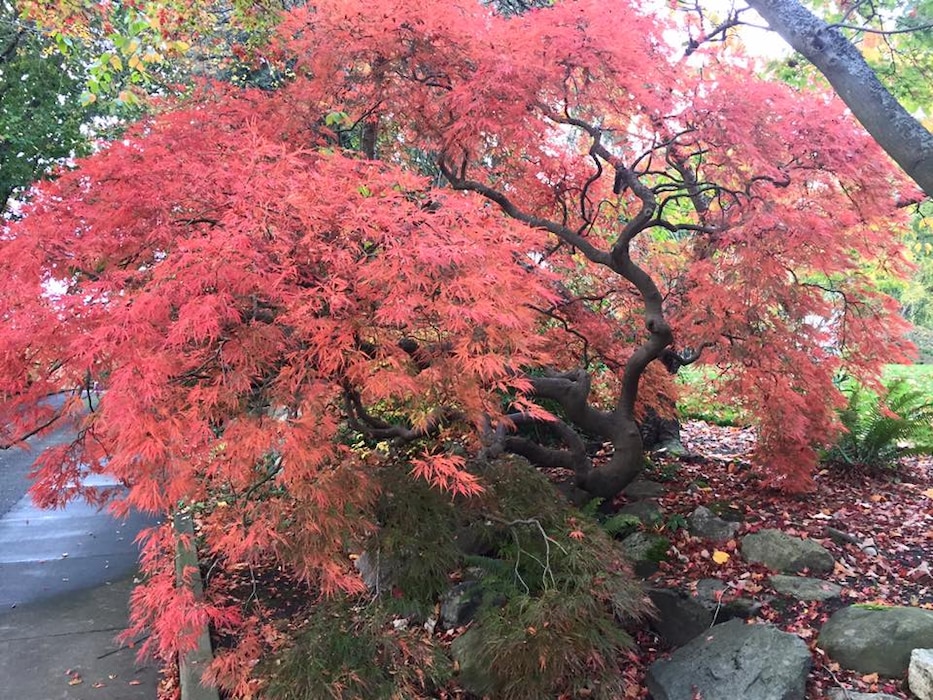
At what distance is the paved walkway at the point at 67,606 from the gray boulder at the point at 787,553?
3.47 metres

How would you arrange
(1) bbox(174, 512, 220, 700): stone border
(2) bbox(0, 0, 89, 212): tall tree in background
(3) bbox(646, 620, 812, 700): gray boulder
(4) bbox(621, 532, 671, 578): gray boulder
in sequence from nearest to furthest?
(3) bbox(646, 620, 812, 700): gray boulder → (1) bbox(174, 512, 220, 700): stone border → (4) bbox(621, 532, 671, 578): gray boulder → (2) bbox(0, 0, 89, 212): tall tree in background

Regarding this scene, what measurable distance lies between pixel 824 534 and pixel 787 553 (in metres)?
0.54

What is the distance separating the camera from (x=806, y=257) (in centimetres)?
381

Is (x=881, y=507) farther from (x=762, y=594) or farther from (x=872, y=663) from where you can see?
(x=872, y=663)

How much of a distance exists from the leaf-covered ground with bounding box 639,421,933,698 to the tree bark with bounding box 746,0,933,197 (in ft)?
6.97

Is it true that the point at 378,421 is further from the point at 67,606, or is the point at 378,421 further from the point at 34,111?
the point at 34,111

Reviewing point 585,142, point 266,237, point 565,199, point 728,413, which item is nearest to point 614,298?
point 565,199

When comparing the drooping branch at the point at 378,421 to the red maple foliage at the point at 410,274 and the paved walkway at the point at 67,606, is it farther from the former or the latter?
the paved walkway at the point at 67,606

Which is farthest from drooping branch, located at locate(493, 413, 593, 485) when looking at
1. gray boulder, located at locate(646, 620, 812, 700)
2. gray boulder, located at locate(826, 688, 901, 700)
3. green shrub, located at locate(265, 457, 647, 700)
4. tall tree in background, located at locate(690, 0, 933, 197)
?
tall tree in background, located at locate(690, 0, 933, 197)

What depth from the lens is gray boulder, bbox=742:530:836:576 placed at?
397 centimetres

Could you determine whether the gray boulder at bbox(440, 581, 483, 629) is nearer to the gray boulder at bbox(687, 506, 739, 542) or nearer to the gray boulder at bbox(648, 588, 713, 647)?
the gray boulder at bbox(648, 588, 713, 647)

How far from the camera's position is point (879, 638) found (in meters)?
3.10

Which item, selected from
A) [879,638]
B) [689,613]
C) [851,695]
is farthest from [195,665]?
[879,638]

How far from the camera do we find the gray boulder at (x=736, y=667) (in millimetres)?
2938
